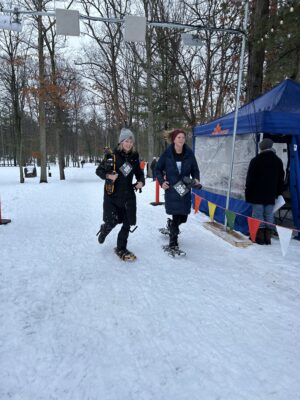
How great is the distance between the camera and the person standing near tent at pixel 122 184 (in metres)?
4.69

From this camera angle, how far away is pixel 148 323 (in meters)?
3.03

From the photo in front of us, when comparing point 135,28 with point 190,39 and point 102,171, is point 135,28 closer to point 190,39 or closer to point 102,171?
point 190,39

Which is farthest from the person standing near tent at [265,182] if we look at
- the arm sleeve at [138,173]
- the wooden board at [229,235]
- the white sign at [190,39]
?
the white sign at [190,39]

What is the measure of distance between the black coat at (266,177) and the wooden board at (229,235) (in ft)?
2.55

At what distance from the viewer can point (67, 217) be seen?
27.0 feet

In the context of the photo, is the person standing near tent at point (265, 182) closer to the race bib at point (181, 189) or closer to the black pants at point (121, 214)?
the race bib at point (181, 189)

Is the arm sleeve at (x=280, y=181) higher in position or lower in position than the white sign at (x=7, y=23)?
lower

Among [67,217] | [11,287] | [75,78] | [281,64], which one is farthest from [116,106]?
[11,287]

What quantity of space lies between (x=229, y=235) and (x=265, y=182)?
1269mm

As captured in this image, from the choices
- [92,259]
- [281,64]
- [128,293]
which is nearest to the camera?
[128,293]

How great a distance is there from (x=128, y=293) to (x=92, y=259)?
1.35m

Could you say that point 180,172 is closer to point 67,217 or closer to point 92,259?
point 92,259

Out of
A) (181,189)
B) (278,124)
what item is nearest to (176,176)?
(181,189)

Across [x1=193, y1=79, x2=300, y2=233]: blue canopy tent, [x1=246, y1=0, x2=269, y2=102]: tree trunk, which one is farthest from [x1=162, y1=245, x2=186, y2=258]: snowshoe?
[x1=246, y1=0, x2=269, y2=102]: tree trunk
